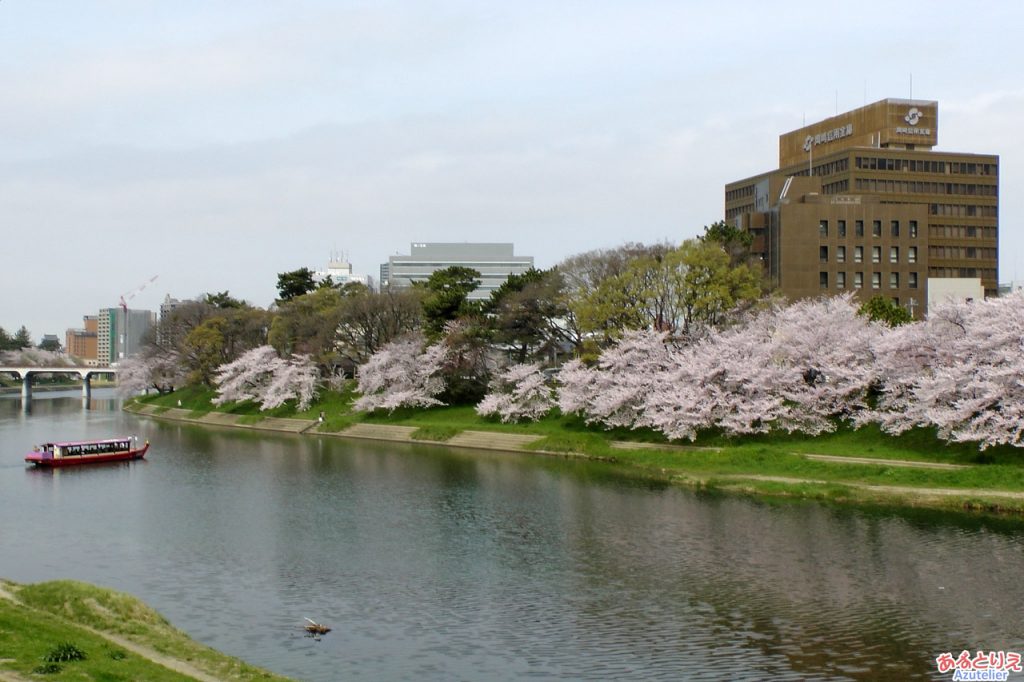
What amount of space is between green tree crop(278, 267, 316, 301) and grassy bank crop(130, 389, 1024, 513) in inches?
2837

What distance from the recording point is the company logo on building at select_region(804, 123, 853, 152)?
490 ft

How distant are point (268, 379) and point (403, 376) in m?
25.8

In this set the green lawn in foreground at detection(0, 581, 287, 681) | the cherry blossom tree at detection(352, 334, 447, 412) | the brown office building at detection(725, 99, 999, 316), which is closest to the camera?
the green lawn in foreground at detection(0, 581, 287, 681)

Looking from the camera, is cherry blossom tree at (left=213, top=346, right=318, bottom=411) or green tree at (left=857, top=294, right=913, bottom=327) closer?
green tree at (left=857, top=294, right=913, bottom=327)

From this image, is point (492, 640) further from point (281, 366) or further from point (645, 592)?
point (281, 366)

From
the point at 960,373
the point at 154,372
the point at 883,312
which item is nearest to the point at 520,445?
the point at 883,312

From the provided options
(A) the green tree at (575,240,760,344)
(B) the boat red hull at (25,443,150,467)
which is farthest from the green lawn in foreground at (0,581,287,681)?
(A) the green tree at (575,240,760,344)

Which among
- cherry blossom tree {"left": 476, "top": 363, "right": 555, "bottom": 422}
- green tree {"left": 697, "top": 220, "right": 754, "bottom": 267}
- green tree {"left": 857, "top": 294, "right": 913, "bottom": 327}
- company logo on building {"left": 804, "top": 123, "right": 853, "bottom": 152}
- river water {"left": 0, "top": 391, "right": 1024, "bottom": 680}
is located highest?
company logo on building {"left": 804, "top": 123, "right": 853, "bottom": 152}

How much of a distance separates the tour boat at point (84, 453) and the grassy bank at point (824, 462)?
106 ft

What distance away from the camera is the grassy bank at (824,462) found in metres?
54.1

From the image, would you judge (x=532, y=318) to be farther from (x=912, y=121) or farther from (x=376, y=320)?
(x=912, y=121)

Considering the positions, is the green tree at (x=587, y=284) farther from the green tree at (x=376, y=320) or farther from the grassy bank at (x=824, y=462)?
the green tree at (x=376, y=320)

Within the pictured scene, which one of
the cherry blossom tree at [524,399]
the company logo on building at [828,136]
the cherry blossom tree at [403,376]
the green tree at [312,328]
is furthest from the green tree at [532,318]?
the company logo on building at [828,136]

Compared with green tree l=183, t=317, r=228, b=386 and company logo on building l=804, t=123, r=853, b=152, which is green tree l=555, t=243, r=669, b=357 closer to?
green tree l=183, t=317, r=228, b=386
